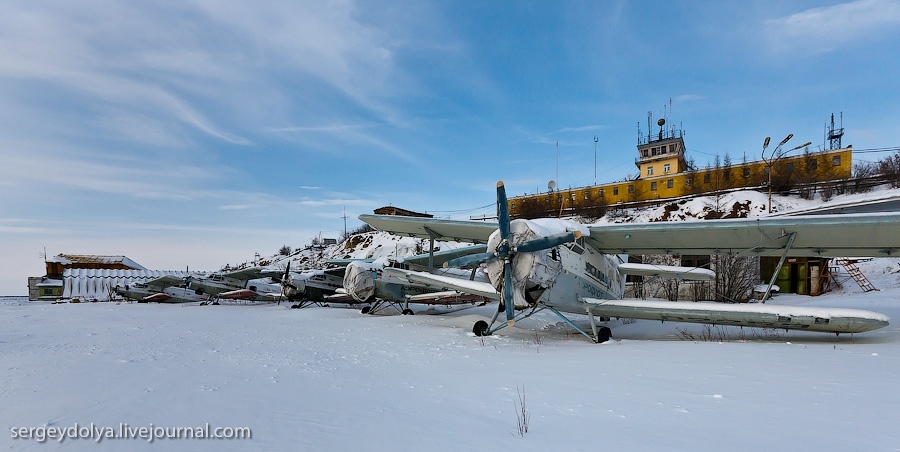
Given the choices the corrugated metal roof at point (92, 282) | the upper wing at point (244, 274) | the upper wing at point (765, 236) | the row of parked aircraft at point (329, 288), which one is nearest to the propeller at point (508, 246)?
the upper wing at point (765, 236)

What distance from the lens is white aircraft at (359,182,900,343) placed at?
7664 millimetres

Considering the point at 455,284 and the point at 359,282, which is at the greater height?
the point at 455,284

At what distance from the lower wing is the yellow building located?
29265mm

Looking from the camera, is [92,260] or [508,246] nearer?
[508,246]

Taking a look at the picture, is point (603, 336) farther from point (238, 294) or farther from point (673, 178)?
point (673, 178)

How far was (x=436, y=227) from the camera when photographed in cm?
1314

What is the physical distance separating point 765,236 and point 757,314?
2278mm

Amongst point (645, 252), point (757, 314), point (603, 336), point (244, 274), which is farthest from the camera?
point (244, 274)

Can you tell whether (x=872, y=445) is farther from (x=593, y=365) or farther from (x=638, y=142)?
(x=638, y=142)

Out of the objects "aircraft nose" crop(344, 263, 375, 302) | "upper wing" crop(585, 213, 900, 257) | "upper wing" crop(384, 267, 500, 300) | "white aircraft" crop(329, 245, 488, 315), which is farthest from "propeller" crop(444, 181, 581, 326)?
"aircraft nose" crop(344, 263, 375, 302)

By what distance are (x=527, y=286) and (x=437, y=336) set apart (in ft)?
9.10

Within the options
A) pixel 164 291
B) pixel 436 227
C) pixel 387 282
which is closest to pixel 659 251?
pixel 436 227

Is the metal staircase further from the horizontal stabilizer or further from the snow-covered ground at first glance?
the horizontal stabilizer

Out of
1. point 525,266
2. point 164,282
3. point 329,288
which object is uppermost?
point 525,266
